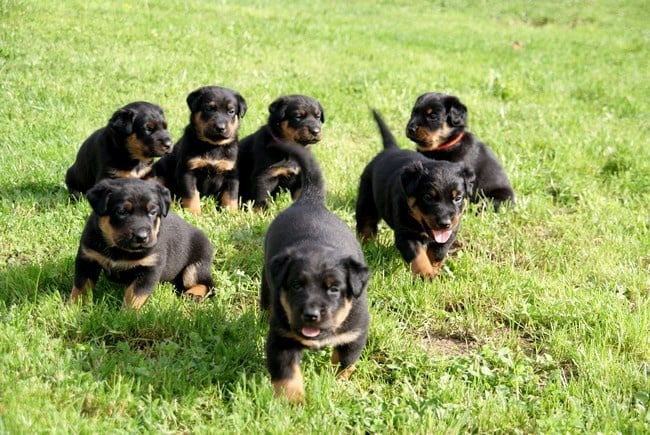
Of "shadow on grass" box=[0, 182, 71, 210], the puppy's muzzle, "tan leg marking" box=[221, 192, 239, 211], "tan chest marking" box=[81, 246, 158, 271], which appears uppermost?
the puppy's muzzle

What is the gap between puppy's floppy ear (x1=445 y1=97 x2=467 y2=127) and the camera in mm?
5738

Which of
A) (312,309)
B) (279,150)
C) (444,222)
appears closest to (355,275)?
(312,309)

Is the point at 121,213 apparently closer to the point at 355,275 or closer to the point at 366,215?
the point at 355,275

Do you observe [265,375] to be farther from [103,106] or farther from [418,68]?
[418,68]

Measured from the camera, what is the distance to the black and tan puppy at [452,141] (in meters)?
5.70

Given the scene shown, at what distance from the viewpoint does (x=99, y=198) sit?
3.78m

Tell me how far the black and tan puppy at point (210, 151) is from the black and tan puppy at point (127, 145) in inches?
14.6

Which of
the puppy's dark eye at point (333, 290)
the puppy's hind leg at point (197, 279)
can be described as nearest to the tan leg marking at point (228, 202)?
the puppy's hind leg at point (197, 279)

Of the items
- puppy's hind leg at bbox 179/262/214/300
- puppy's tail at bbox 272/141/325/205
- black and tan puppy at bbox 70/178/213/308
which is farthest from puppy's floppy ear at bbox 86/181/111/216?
puppy's tail at bbox 272/141/325/205

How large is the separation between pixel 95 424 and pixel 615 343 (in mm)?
2505

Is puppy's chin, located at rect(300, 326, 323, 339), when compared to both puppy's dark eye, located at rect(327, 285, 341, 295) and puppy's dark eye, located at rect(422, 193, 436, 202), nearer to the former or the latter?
puppy's dark eye, located at rect(327, 285, 341, 295)

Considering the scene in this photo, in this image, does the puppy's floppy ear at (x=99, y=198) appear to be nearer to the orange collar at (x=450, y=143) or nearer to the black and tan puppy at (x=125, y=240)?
the black and tan puppy at (x=125, y=240)

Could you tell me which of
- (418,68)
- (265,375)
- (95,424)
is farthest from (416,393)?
(418,68)

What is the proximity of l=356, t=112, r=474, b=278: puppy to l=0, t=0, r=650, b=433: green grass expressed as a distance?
19 cm
